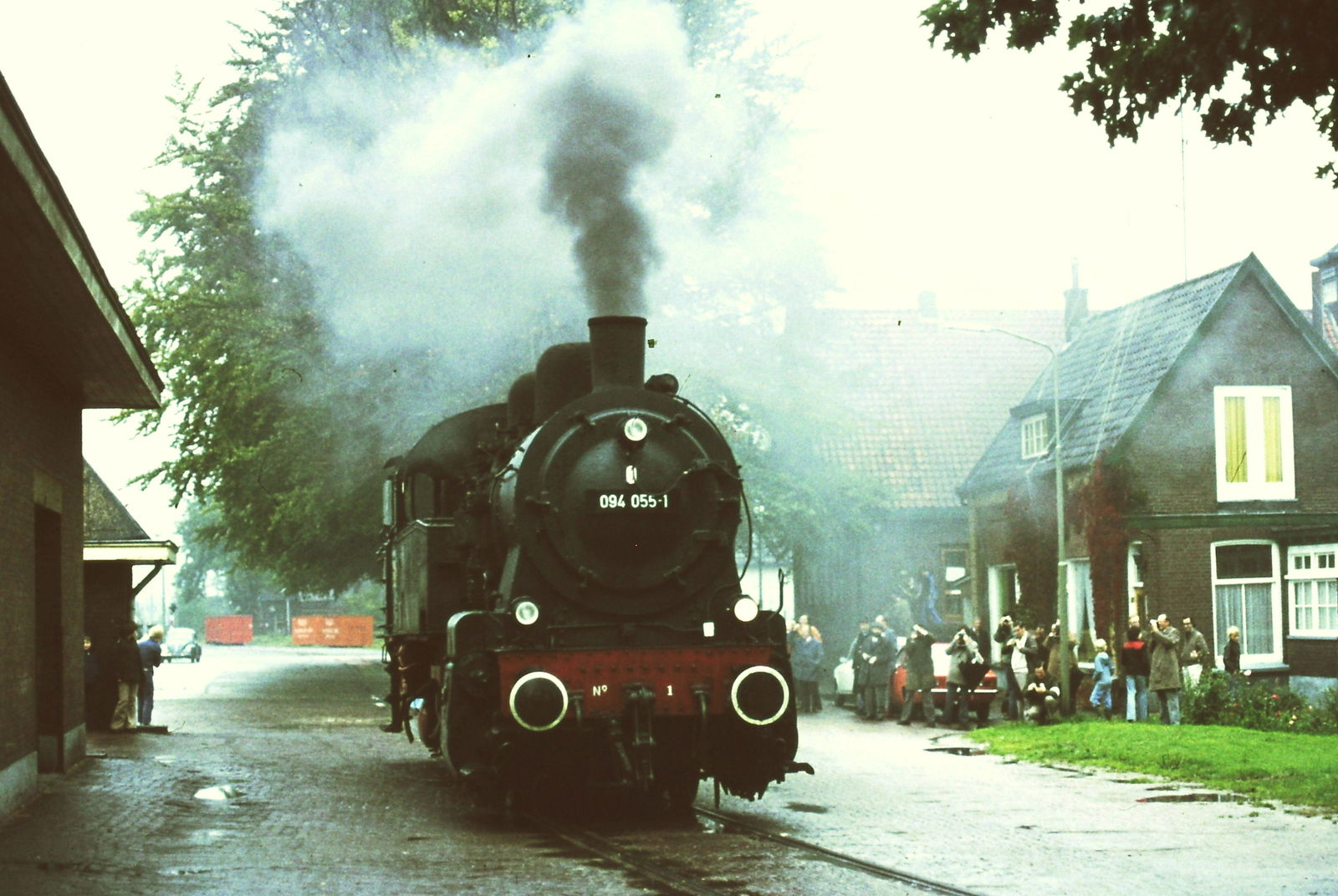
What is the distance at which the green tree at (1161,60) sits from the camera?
25.4 ft

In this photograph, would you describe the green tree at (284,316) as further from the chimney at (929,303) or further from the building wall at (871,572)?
the chimney at (929,303)

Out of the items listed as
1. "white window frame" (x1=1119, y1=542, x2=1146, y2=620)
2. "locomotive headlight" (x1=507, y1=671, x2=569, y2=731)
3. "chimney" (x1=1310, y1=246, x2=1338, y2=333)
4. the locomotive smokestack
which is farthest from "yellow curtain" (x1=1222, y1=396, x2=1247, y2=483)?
"locomotive headlight" (x1=507, y1=671, x2=569, y2=731)

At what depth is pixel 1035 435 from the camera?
31016 millimetres

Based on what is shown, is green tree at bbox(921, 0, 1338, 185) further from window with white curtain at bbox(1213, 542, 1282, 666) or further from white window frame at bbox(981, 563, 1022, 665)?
white window frame at bbox(981, 563, 1022, 665)

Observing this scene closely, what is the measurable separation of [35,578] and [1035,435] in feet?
66.3

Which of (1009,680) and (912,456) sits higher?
(912,456)

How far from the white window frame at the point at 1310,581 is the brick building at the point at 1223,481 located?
2 centimetres

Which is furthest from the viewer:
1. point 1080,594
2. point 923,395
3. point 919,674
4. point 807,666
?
point 923,395

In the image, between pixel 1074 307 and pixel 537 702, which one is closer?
pixel 537 702

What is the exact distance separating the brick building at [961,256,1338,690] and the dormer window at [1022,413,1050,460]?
6.06 ft

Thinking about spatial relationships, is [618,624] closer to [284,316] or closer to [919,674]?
[919,674]

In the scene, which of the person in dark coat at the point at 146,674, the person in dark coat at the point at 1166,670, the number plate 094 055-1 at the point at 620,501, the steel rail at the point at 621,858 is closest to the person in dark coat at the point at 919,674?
the person in dark coat at the point at 1166,670

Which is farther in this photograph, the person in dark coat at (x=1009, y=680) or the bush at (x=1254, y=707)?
the person in dark coat at (x=1009, y=680)

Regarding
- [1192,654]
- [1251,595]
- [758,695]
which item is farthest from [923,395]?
[758,695]
